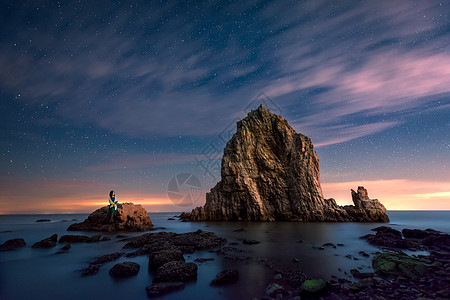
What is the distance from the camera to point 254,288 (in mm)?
9820

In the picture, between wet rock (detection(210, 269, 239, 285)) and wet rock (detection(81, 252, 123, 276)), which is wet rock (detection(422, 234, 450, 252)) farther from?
wet rock (detection(81, 252, 123, 276))

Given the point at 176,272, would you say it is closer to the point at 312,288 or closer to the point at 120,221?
the point at 312,288

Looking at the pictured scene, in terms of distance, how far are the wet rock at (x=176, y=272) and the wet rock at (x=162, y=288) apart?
64 cm

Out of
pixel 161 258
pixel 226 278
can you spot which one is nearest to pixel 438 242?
pixel 226 278

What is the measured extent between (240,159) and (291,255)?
4789 centimetres

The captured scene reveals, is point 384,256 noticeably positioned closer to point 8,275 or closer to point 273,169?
point 8,275

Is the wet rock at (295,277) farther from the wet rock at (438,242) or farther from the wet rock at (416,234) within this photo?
the wet rock at (416,234)

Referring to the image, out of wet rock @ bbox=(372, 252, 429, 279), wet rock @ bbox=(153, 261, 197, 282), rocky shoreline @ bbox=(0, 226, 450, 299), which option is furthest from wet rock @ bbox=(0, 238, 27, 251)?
wet rock @ bbox=(372, 252, 429, 279)

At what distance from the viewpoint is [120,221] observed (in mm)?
34500

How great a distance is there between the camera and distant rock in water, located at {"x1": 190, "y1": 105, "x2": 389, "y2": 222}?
57.5m

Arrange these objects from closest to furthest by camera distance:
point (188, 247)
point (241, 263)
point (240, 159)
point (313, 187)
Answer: point (241, 263) → point (188, 247) → point (313, 187) → point (240, 159)

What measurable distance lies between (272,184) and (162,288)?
190ft

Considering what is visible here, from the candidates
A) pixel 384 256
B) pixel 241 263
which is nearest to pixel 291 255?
pixel 241 263

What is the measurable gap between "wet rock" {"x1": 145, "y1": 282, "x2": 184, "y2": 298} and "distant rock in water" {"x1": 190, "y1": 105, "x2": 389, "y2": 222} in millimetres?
50462
